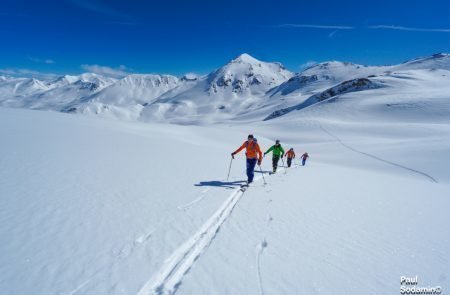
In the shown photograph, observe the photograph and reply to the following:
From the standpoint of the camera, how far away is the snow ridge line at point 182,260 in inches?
163

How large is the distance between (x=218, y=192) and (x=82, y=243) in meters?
5.30

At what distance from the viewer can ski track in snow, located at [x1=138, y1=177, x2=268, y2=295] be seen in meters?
4.13

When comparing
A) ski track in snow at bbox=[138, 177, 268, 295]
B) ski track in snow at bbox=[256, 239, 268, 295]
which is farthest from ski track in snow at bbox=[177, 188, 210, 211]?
ski track in snow at bbox=[256, 239, 268, 295]

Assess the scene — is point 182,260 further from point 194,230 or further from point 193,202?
point 193,202

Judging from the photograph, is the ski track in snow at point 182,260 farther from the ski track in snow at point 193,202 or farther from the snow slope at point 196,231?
the ski track in snow at point 193,202

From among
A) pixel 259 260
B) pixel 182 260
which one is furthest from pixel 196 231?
pixel 259 260

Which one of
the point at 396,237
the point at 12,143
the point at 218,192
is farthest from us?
the point at 12,143

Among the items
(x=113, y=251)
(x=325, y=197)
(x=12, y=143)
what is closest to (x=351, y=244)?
(x=325, y=197)

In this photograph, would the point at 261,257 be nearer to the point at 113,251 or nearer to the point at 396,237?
the point at 113,251

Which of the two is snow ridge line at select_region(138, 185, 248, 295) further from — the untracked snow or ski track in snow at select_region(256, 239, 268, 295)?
ski track in snow at select_region(256, 239, 268, 295)

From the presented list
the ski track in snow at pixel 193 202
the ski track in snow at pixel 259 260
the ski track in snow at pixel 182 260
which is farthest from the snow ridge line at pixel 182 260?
the ski track in snow at pixel 259 260

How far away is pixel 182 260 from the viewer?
4895 mm

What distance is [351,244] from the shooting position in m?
5.83

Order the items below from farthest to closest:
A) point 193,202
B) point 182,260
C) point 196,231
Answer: point 193,202 → point 196,231 → point 182,260
